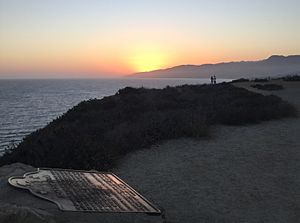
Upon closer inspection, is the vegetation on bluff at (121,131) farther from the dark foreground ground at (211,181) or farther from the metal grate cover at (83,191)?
the metal grate cover at (83,191)

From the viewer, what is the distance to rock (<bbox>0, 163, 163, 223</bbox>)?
14.4ft

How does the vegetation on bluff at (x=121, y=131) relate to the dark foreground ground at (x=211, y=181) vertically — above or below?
above

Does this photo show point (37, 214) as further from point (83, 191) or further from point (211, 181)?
point (211, 181)

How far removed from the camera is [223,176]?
873 cm

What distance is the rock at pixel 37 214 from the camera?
14.4 feet

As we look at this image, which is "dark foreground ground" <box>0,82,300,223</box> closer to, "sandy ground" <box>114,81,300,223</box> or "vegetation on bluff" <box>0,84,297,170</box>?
"sandy ground" <box>114,81,300,223</box>

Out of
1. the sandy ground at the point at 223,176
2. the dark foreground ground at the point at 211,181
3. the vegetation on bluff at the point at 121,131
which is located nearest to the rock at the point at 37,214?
the dark foreground ground at the point at 211,181

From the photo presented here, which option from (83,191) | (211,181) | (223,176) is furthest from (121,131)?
(83,191)

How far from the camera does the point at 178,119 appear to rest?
1398cm

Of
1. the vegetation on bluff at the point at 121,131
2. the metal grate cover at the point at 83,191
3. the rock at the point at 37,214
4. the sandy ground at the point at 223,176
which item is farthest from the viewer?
the vegetation on bluff at the point at 121,131

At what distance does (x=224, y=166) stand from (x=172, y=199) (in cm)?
255

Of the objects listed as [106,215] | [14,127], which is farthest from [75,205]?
[14,127]

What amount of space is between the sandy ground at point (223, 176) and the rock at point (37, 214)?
153 centimetres

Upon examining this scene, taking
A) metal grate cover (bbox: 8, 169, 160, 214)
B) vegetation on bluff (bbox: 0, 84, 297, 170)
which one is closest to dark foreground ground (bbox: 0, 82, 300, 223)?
metal grate cover (bbox: 8, 169, 160, 214)
